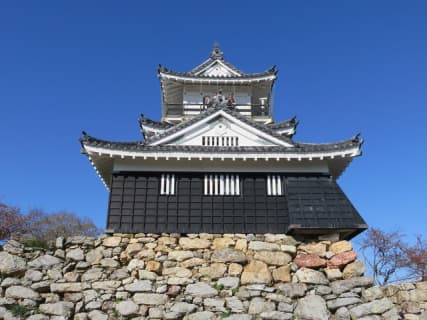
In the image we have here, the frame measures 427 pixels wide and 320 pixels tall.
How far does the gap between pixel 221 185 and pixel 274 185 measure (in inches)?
64.0

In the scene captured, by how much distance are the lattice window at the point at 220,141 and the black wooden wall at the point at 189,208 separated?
1.58 m

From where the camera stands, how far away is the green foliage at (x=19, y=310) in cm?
→ 986

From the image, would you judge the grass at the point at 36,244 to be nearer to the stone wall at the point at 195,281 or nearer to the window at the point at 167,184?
the stone wall at the point at 195,281

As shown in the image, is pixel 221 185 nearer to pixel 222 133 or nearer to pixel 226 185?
pixel 226 185

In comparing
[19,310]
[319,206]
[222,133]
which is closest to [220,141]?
[222,133]

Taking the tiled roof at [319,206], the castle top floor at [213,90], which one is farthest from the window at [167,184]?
the castle top floor at [213,90]

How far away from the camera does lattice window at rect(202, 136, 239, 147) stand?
44.8 feet

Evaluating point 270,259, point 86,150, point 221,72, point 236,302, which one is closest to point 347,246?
point 270,259

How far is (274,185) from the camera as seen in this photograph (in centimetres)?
1241

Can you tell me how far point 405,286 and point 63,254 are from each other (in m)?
9.28

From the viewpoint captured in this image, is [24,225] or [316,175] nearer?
[316,175]

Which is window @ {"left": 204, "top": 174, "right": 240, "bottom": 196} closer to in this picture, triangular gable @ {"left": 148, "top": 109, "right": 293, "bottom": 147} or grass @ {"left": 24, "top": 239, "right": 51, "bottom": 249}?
triangular gable @ {"left": 148, "top": 109, "right": 293, "bottom": 147}

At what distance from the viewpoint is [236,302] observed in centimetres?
1037

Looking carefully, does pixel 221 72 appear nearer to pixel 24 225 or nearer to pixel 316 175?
pixel 316 175
